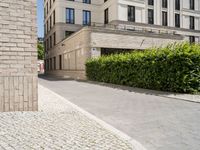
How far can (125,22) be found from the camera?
34.8 metres

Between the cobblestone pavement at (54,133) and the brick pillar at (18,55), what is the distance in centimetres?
51

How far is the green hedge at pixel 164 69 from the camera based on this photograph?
12.6 m

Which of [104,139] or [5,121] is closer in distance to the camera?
[104,139]

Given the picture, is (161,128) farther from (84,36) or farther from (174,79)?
(84,36)

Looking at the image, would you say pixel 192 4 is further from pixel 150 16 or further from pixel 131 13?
pixel 131 13

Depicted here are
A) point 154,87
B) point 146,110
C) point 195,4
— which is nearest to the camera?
point 146,110

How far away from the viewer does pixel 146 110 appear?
332 inches

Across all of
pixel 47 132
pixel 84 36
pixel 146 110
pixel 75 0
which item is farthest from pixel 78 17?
pixel 47 132

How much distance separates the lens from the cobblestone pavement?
179 inches

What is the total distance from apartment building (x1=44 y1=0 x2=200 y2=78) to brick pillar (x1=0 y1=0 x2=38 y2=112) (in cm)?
1968

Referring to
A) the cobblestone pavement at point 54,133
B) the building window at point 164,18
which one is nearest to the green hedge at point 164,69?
the cobblestone pavement at point 54,133

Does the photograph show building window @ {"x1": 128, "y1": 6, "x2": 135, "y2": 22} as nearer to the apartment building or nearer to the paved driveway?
the apartment building

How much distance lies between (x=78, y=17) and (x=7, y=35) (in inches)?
1288

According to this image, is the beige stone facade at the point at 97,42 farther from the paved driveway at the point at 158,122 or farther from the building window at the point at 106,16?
the paved driveway at the point at 158,122
